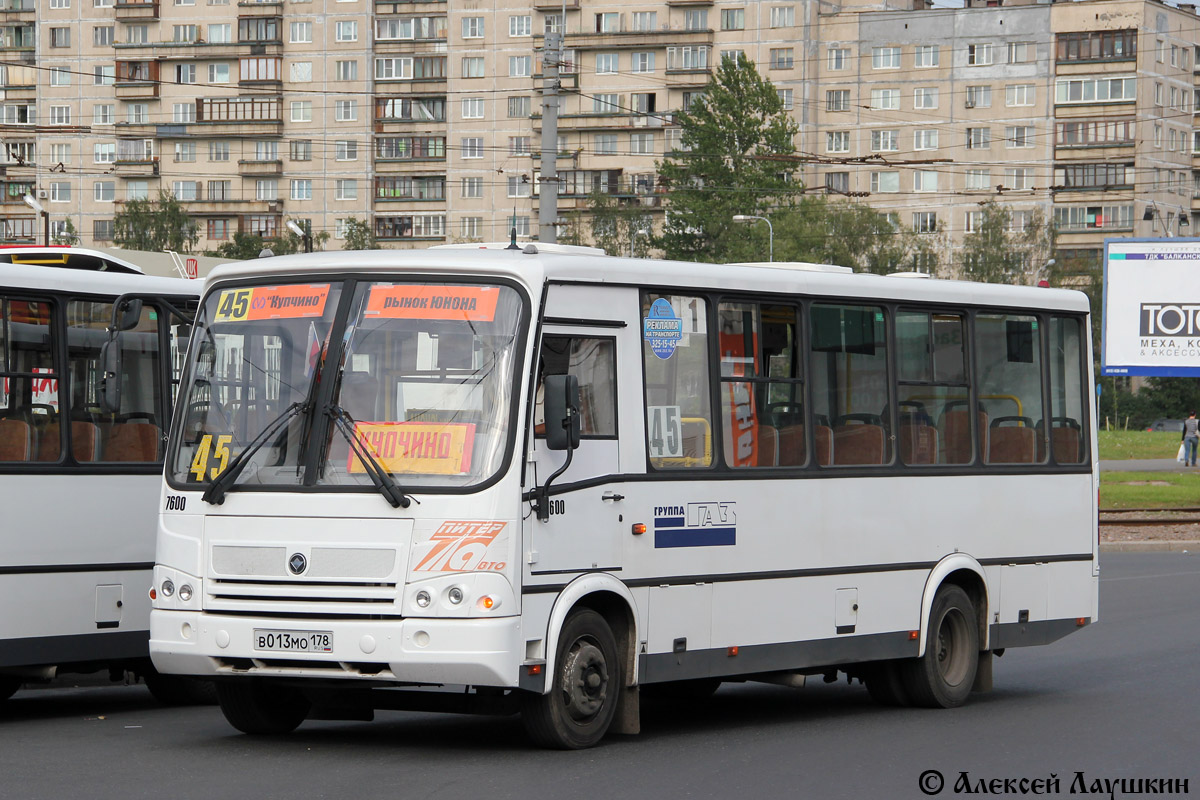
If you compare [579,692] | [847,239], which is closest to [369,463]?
[579,692]

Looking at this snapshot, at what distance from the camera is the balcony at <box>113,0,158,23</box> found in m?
113

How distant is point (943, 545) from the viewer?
45.3 ft

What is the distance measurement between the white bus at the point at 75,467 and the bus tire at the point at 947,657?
17.3ft

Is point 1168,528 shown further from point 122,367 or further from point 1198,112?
point 1198,112

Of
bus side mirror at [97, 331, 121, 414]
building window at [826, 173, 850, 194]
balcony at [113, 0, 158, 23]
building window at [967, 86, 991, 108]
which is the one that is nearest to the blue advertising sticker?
bus side mirror at [97, 331, 121, 414]

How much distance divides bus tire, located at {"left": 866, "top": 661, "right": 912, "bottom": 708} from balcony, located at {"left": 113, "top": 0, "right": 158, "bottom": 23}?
105971mm

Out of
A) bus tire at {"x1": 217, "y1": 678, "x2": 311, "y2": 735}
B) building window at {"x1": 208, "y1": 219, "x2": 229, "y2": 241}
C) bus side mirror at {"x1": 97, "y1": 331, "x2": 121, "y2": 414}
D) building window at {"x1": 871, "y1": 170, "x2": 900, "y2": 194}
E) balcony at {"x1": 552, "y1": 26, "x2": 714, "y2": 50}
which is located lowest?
bus tire at {"x1": 217, "y1": 678, "x2": 311, "y2": 735}

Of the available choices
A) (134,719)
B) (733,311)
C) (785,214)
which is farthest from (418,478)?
(785,214)

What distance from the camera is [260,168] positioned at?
11119 cm

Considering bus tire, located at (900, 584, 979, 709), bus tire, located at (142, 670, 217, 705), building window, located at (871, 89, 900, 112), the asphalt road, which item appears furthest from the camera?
building window, located at (871, 89, 900, 112)

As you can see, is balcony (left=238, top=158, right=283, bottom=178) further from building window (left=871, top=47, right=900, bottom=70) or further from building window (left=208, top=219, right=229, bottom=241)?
building window (left=871, top=47, right=900, bottom=70)

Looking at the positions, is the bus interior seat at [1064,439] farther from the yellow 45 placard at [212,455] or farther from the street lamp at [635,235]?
the street lamp at [635,235]

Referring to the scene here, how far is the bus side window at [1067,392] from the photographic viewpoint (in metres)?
15.1

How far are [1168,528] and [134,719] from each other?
26.0m
